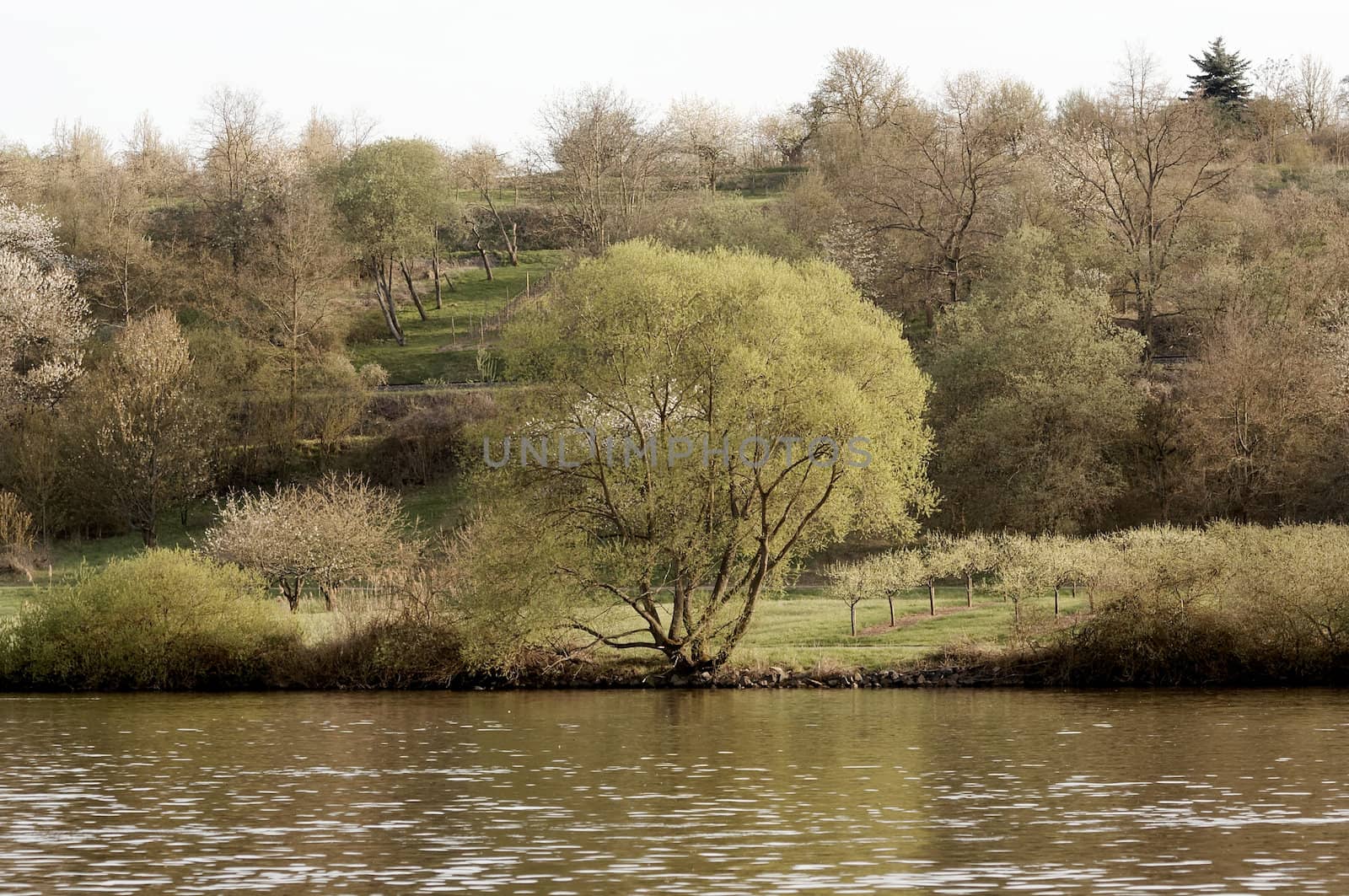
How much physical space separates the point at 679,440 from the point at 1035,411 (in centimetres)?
2515

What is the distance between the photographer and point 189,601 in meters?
41.2

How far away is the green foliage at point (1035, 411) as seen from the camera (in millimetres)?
59250

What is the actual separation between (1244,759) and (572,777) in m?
11.9

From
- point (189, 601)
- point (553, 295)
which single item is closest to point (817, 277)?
point (553, 295)

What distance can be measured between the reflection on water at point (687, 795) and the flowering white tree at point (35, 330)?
41448mm

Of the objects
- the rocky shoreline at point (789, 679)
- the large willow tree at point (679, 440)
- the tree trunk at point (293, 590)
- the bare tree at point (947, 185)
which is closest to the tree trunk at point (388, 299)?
the bare tree at point (947, 185)

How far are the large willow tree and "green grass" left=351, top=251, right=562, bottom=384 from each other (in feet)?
143

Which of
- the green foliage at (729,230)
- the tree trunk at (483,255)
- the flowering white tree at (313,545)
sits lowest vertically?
the flowering white tree at (313,545)

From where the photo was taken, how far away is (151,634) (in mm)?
41344

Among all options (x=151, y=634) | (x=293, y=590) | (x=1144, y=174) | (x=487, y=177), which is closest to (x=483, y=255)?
(x=487, y=177)

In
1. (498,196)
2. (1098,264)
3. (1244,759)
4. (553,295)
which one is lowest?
(1244,759)

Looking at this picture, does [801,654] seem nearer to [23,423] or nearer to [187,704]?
[187,704]

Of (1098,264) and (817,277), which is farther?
(1098,264)

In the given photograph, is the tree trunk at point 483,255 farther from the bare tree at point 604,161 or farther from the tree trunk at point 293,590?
the tree trunk at point 293,590
